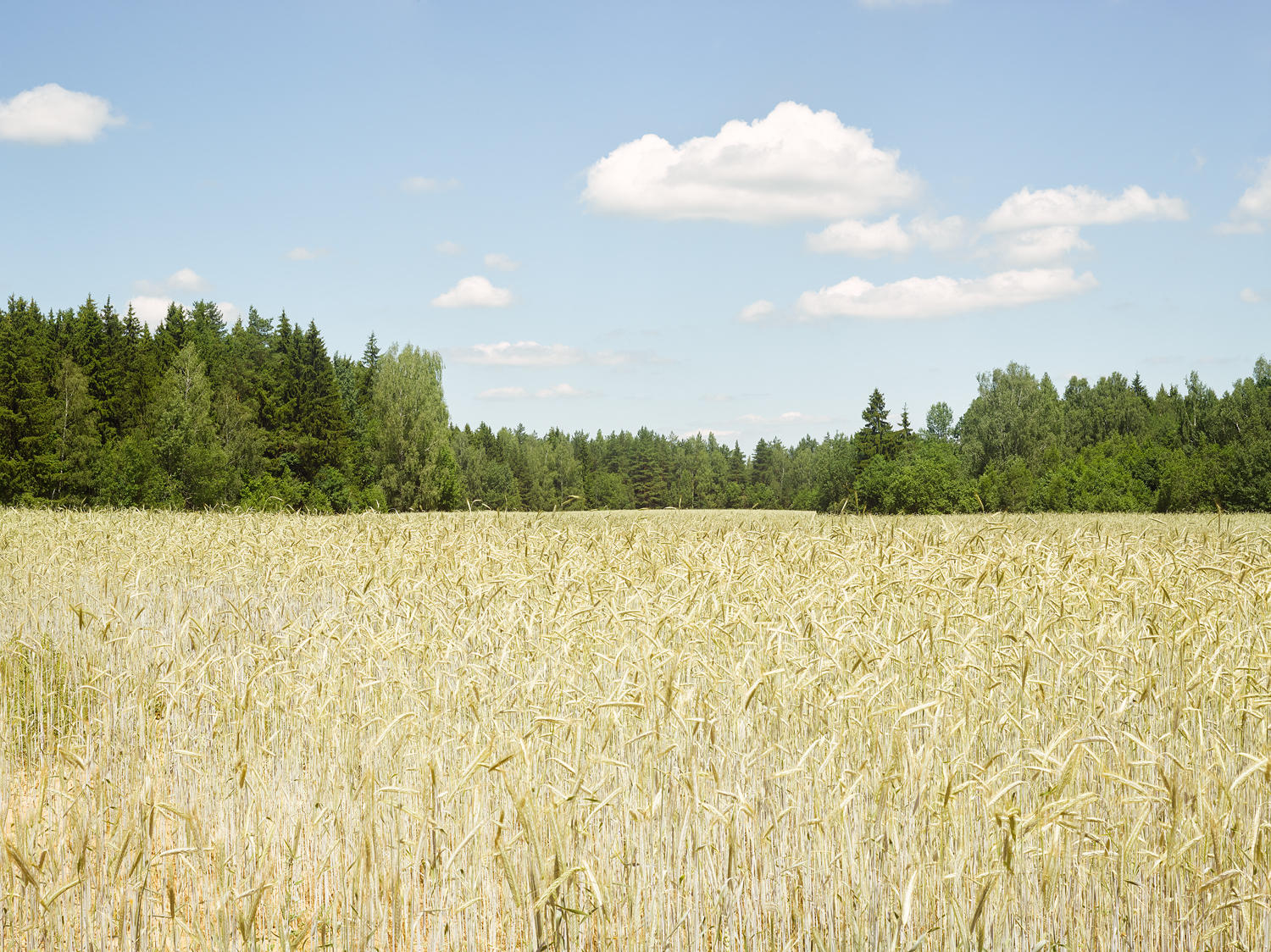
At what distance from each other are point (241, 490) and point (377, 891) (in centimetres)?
5159

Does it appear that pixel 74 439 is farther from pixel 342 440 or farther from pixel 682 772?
pixel 682 772

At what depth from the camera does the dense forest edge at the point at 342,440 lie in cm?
4366

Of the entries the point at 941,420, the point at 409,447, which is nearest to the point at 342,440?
the point at 409,447

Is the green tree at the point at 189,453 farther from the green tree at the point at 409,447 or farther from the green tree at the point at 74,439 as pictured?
the green tree at the point at 409,447

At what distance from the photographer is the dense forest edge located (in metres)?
43.7

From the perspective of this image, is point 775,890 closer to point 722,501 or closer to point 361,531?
point 361,531

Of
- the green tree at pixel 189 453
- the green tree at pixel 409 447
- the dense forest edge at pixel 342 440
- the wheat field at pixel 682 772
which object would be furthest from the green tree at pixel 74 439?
the wheat field at pixel 682 772

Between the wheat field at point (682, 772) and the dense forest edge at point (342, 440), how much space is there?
19573 millimetres

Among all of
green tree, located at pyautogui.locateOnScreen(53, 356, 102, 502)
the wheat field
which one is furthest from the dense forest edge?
the wheat field

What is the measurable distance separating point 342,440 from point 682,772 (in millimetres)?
A: 58216

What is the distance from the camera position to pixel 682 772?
10.9 ft

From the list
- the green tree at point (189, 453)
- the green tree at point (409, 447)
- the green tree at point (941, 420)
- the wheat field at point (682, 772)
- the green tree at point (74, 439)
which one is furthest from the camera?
the green tree at point (941, 420)

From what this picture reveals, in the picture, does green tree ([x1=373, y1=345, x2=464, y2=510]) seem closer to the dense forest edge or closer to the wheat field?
the dense forest edge

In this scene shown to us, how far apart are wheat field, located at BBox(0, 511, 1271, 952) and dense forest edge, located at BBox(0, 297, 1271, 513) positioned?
19573mm
